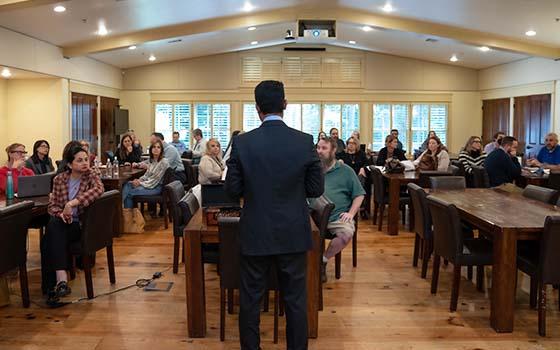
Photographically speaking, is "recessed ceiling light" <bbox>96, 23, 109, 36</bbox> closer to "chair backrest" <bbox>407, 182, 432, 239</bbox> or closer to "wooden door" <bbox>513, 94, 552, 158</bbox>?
"chair backrest" <bbox>407, 182, 432, 239</bbox>

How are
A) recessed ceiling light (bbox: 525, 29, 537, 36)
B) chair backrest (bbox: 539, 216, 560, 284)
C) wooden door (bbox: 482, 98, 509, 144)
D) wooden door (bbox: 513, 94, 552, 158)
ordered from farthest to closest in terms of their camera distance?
wooden door (bbox: 482, 98, 509, 144)
wooden door (bbox: 513, 94, 552, 158)
recessed ceiling light (bbox: 525, 29, 537, 36)
chair backrest (bbox: 539, 216, 560, 284)

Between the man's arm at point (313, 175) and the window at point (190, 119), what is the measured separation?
1120cm

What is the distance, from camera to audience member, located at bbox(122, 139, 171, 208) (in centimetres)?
664

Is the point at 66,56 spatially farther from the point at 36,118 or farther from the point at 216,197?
the point at 216,197

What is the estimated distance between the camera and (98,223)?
4102 mm

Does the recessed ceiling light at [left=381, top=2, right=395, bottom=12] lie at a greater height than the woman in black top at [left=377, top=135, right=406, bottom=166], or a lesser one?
greater

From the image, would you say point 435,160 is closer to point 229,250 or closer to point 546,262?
point 546,262

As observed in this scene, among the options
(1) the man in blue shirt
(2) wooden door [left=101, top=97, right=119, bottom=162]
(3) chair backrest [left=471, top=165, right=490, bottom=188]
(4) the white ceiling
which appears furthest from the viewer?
(2) wooden door [left=101, top=97, right=119, bottom=162]

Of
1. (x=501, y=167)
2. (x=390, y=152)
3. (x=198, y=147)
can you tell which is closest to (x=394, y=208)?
(x=501, y=167)

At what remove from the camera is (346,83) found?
13.5m

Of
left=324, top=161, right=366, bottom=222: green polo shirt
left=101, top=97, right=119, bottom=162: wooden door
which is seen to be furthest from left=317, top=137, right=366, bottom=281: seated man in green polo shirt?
left=101, top=97, right=119, bottom=162: wooden door

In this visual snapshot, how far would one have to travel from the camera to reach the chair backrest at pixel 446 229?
371cm

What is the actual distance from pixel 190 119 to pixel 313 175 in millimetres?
11466

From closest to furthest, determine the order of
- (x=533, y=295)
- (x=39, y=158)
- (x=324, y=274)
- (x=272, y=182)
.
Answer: (x=272, y=182)
(x=533, y=295)
(x=324, y=274)
(x=39, y=158)
